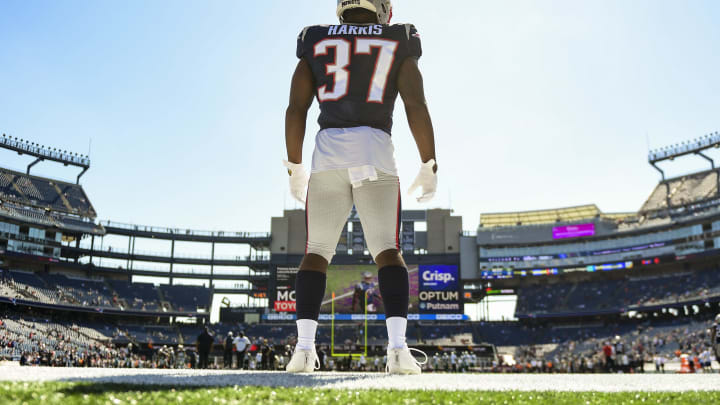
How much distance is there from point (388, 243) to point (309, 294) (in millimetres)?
700

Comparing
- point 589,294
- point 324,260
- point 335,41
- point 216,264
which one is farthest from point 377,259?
point 216,264

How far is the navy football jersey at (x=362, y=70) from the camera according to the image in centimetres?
437

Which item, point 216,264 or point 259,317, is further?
point 216,264

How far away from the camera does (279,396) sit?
7.29 feet

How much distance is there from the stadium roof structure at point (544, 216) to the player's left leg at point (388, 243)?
5249 cm

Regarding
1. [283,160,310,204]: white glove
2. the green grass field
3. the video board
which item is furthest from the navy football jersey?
the video board

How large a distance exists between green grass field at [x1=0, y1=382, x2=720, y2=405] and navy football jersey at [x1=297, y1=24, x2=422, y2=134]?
7.76 ft

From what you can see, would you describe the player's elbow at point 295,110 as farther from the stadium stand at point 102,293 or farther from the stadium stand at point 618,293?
the stadium stand at point 618,293

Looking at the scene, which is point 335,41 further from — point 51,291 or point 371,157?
point 51,291

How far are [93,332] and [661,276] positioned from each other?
1819 inches

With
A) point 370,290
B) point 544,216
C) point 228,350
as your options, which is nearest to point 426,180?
point 228,350

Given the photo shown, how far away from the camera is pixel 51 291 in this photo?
44.3 meters

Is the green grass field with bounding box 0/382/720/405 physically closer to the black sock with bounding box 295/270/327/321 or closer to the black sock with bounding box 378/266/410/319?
the black sock with bounding box 378/266/410/319

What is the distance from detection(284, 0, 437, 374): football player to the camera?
4168 mm
